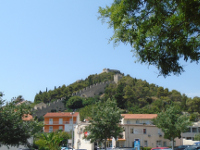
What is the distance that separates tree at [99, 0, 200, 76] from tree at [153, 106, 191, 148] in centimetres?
3454

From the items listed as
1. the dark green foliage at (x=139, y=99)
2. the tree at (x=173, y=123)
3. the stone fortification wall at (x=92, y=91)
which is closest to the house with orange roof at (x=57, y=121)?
the dark green foliage at (x=139, y=99)

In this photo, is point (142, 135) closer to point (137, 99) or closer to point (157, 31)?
point (157, 31)

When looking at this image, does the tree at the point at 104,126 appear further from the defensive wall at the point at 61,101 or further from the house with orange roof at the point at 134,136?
the defensive wall at the point at 61,101

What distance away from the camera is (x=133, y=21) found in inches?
334

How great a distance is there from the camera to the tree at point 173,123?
41.0 metres

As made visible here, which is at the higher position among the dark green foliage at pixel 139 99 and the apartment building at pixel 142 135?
the dark green foliage at pixel 139 99

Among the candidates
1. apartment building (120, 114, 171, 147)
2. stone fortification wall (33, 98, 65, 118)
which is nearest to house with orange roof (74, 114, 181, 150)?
apartment building (120, 114, 171, 147)

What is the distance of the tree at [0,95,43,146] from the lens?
19.0m

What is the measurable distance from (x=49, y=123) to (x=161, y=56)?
82656 millimetres

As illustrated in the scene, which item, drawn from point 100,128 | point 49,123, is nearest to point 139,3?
point 100,128

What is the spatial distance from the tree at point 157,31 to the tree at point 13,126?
44.1 ft

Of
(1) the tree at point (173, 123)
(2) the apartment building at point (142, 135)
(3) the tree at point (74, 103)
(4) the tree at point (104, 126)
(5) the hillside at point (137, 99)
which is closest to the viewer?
(4) the tree at point (104, 126)

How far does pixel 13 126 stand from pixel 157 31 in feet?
48.6

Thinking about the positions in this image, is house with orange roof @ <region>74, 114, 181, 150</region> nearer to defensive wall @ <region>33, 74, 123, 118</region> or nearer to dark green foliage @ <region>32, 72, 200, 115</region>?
dark green foliage @ <region>32, 72, 200, 115</region>
